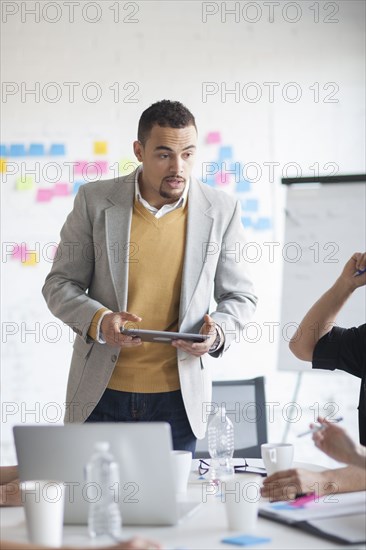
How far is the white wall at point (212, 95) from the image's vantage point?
3998mm

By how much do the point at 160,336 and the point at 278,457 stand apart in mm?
574

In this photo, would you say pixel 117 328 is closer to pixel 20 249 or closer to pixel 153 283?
pixel 153 283

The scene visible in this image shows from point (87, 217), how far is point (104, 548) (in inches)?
63.6

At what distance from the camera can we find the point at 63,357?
3.98 m

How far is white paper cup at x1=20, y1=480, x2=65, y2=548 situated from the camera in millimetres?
1380

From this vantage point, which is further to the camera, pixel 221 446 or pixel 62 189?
pixel 62 189

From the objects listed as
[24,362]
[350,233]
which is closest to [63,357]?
[24,362]

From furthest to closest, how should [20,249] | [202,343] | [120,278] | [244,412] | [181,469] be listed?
[20,249]
[244,412]
[120,278]
[202,343]
[181,469]

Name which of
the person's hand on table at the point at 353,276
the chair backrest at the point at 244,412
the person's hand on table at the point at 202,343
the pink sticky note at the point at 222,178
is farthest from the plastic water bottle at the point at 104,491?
the pink sticky note at the point at 222,178

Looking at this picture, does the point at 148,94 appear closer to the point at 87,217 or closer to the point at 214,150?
the point at 214,150

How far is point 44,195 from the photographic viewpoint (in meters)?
3.98

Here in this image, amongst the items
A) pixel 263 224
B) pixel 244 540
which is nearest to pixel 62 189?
pixel 263 224

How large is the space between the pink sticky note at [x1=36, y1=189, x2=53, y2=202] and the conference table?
8.30 feet

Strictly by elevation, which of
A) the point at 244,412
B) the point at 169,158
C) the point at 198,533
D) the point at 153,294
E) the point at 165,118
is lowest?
the point at 198,533
